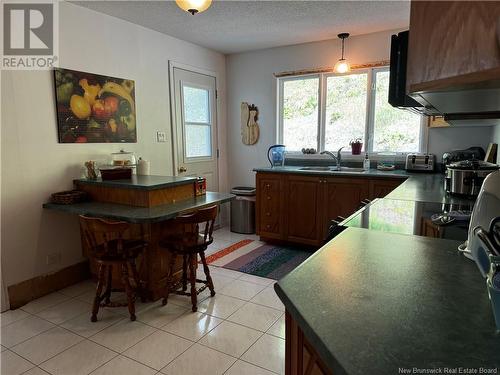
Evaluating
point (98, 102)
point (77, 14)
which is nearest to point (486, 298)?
point (98, 102)

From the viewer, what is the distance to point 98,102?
315 cm

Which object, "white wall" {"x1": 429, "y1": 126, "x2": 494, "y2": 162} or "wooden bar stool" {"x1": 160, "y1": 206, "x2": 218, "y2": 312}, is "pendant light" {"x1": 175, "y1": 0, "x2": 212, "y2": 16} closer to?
"wooden bar stool" {"x1": 160, "y1": 206, "x2": 218, "y2": 312}

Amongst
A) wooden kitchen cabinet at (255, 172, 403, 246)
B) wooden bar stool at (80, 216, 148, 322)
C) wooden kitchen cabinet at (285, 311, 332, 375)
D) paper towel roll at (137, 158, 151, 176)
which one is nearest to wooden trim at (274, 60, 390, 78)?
wooden kitchen cabinet at (255, 172, 403, 246)

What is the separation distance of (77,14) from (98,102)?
29.9 inches

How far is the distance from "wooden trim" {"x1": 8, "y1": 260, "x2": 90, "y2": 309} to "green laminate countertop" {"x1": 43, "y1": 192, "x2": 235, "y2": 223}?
63 centimetres

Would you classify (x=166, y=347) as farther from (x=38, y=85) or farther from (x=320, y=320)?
(x=38, y=85)

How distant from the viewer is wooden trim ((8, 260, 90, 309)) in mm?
2617

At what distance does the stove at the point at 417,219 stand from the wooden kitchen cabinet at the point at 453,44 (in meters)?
0.84

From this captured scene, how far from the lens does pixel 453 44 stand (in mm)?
721

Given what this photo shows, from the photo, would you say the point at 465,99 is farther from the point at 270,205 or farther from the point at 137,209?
the point at 270,205

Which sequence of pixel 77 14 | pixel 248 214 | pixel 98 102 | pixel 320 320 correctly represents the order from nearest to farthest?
pixel 320 320, pixel 77 14, pixel 98 102, pixel 248 214

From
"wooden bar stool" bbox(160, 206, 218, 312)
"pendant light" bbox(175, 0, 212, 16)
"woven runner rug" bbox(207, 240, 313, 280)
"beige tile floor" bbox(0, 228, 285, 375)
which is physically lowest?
"beige tile floor" bbox(0, 228, 285, 375)

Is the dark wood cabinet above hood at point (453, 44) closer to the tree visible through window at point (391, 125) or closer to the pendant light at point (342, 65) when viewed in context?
the pendant light at point (342, 65)

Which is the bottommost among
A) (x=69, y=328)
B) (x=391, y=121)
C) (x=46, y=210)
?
(x=69, y=328)
